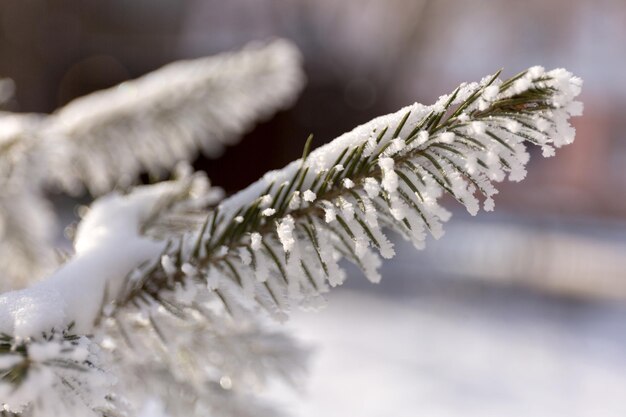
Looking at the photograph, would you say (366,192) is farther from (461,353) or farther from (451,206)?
(451,206)

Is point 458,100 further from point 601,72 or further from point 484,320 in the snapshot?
point 601,72

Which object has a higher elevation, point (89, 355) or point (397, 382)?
point (89, 355)

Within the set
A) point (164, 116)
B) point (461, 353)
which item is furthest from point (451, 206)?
point (164, 116)

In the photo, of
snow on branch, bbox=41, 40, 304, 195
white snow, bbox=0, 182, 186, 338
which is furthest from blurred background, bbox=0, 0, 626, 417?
white snow, bbox=0, 182, 186, 338

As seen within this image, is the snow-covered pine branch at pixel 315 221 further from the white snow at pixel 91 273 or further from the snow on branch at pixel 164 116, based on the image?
the snow on branch at pixel 164 116

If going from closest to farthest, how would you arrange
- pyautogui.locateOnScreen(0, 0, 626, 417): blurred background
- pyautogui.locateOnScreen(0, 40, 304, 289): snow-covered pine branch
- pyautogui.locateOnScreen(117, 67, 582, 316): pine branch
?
pyautogui.locateOnScreen(117, 67, 582, 316): pine branch, pyautogui.locateOnScreen(0, 40, 304, 289): snow-covered pine branch, pyautogui.locateOnScreen(0, 0, 626, 417): blurred background

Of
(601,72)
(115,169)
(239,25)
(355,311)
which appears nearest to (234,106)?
(115,169)

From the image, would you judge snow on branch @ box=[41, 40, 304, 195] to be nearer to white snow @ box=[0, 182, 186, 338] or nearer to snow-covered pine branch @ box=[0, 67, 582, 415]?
white snow @ box=[0, 182, 186, 338]
